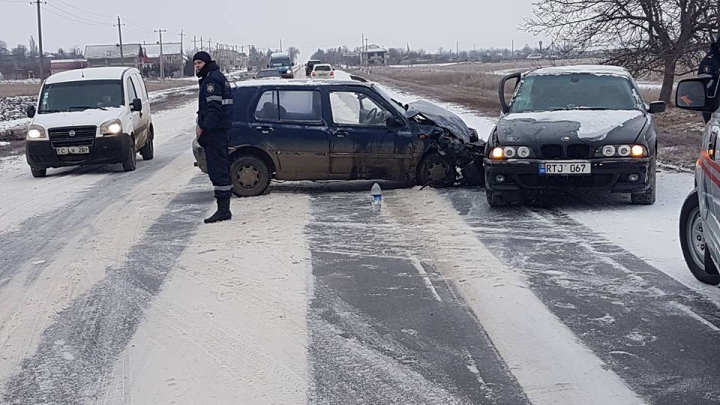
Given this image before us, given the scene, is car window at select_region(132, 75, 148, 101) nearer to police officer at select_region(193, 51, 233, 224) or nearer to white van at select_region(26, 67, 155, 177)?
white van at select_region(26, 67, 155, 177)

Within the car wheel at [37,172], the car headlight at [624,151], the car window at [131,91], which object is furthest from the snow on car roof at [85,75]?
the car headlight at [624,151]

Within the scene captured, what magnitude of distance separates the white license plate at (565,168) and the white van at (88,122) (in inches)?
347

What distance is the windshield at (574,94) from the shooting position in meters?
10.7

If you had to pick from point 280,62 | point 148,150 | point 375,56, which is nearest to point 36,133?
point 148,150

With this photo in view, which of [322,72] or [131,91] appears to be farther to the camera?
[322,72]

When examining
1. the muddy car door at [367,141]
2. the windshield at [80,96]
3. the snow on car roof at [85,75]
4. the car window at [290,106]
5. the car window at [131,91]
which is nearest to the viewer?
the muddy car door at [367,141]

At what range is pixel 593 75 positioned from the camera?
36.6 feet

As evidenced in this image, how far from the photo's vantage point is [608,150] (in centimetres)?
943

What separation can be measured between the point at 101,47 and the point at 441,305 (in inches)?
5280

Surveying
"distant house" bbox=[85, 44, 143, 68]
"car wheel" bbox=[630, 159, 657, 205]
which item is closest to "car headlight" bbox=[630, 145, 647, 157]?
"car wheel" bbox=[630, 159, 657, 205]

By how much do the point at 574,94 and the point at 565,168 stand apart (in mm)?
1889

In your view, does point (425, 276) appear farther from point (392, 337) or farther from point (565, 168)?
point (565, 168)

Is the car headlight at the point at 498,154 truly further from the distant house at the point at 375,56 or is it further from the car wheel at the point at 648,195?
the distant house at the point at 375,56

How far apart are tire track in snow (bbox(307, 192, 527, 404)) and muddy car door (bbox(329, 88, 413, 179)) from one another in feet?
11.1
